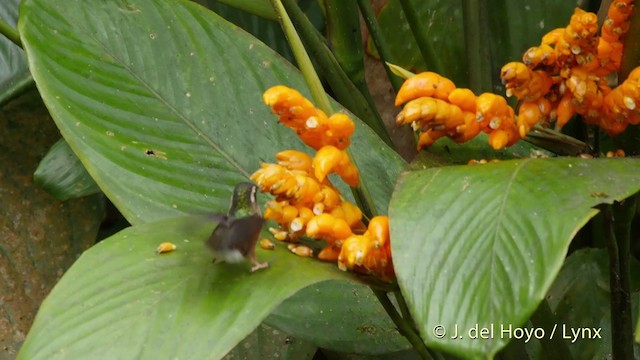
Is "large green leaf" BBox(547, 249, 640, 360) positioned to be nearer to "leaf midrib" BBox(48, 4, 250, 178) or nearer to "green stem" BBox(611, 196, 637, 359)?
"green stem" BBox(611, 196, 637, 359)

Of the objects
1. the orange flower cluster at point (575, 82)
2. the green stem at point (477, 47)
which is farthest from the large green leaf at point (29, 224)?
the orange flower cluster at point (575, 82)

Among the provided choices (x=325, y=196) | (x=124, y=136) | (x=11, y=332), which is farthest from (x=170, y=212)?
(x=11, y=332)

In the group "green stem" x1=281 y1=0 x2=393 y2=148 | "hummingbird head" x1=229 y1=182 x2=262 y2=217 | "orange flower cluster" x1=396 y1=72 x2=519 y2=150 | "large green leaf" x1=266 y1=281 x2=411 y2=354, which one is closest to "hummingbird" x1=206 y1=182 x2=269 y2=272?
"hummingbird head" x1=229 y1=182 x2=262 y2=217

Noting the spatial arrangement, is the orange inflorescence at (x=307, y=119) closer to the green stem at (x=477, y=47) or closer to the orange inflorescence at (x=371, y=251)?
the orange inflorescence at (x=371, y=251)

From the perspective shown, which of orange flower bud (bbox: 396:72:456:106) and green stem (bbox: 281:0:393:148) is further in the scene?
green stem (bbox: 281:0:393:148)

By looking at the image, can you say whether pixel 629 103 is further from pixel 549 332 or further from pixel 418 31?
pixel 418 31

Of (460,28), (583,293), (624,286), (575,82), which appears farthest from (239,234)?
(460,28)
